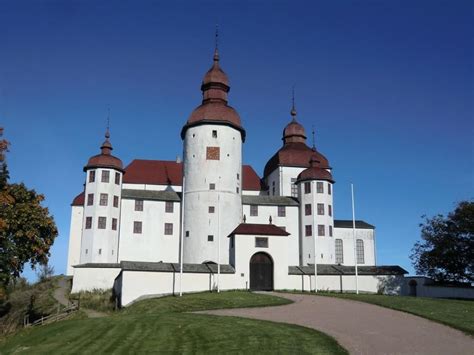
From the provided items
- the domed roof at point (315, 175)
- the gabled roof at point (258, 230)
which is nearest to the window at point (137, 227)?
the gabled roof at point (258, 230)

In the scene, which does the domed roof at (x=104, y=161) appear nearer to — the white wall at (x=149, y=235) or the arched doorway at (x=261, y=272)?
the white wall at (x=149, y=235)

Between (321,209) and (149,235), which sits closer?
(149,235)

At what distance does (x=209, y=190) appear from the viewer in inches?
1914

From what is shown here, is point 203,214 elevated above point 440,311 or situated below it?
above

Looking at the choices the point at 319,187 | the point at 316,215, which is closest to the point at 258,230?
the point at 316,215

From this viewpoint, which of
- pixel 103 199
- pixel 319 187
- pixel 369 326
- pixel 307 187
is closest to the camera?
pixel 369 326

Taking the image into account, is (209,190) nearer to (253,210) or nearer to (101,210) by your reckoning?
(253,210)

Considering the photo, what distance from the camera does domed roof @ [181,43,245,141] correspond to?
50125mm

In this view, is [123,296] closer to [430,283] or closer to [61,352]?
[61,352]

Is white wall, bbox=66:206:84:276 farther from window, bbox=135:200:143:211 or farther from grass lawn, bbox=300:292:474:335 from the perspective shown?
grass lawn, bbox=300:292:474:335

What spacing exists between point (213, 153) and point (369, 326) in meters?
31.4

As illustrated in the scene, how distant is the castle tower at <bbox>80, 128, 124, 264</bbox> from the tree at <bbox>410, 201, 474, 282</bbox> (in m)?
25.2

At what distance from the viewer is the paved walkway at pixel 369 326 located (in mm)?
15812

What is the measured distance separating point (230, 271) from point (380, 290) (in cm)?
1152
